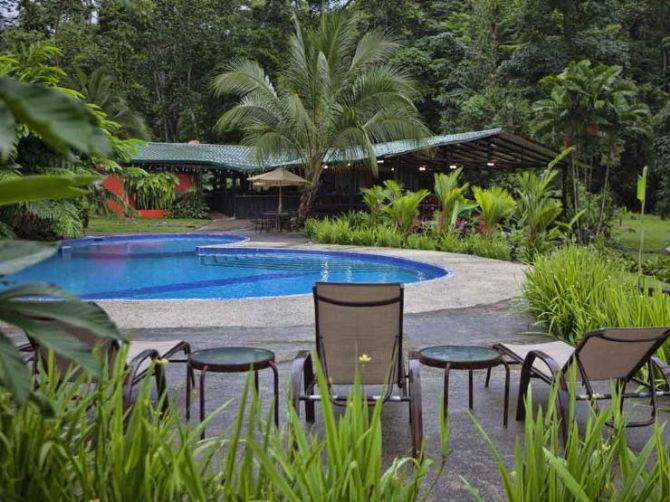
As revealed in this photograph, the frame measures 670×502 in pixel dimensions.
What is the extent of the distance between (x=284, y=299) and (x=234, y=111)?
11.4 meters

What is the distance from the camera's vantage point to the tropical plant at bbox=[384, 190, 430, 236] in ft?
52.0

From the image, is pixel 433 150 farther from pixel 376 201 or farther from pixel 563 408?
pixel 563 408

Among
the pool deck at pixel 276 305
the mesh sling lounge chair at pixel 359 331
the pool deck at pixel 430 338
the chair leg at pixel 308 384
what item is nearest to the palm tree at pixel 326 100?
the pool deck at pixel 430 338

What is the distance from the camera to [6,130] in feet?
2.82

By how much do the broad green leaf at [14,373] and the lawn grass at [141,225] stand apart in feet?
Result: 66.1

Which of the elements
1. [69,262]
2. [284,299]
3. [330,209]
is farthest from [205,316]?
[330,209]

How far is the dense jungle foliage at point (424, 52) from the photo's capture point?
81.4 feet

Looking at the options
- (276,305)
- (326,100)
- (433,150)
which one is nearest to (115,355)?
(276,305)

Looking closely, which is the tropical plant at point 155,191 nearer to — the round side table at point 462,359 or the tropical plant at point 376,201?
the tropical plant at point 376,201

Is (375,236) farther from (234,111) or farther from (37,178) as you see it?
(37,178)

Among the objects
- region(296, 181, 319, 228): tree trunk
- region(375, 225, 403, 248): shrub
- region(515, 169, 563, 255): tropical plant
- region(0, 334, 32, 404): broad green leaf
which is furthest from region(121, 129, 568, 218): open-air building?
region(0, 334, 32, 404): broad green leaf

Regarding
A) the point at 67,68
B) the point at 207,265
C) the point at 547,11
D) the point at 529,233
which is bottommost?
the point at 207,265

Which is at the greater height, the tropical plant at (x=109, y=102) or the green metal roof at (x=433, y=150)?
the tropical plant at (x=109, y=102)

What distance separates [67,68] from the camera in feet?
92.8
